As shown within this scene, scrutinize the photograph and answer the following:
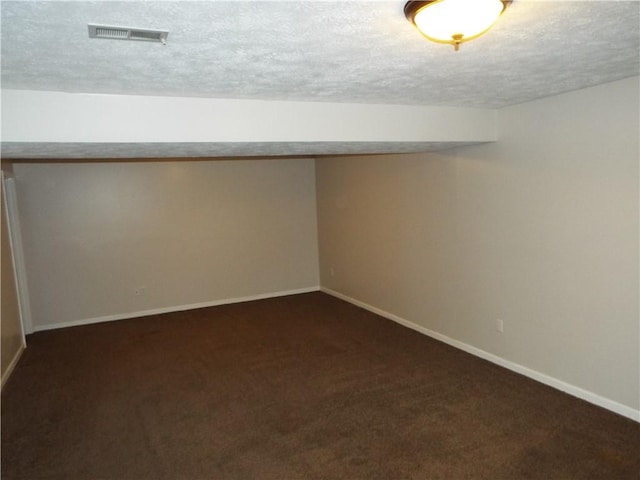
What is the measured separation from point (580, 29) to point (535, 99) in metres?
1.79

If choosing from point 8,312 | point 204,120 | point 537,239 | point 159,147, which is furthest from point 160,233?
point 537,239

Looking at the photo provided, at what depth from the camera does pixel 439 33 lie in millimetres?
1556

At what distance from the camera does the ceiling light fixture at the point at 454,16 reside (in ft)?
4.64

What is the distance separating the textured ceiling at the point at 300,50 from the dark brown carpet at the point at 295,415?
7.52 ft

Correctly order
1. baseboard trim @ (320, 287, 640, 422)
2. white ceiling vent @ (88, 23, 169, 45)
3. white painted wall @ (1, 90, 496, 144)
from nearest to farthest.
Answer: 1. white ceiling vent @ (88, 23, 169, 45)
2. white painted wall @ (1, 90, 496, 144)
3. baseboard trim @ (320, 287, 640, 422)

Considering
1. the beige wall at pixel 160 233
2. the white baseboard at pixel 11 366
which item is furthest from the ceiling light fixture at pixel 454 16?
the beige wall at pixel 160 233

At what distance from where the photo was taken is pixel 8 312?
181 inches

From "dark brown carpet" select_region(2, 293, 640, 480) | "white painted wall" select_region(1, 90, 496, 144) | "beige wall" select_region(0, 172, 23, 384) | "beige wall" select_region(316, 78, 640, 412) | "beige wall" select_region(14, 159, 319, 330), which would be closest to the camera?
"white painted wall" select_region(1, 90, 496, 144)

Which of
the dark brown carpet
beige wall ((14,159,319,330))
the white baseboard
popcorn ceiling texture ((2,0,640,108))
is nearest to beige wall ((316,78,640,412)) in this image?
the dark brown carpet

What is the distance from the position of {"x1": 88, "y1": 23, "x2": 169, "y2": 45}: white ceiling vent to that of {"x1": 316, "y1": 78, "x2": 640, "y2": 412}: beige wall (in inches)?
113

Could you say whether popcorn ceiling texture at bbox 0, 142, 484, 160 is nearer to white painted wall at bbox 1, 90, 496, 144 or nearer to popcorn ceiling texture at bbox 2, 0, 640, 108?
white painted wall at bbox 1, 90, 496, 144

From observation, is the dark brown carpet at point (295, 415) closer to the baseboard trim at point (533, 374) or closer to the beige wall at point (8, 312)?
the baseboard trim at point (533, 374)

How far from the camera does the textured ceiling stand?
1464 millimetres

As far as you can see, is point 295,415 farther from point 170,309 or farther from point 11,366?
point 170,309
